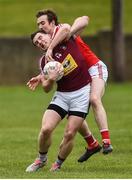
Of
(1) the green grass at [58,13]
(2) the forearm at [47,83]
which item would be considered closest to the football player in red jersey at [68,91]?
(2) the forearm at [47,83]

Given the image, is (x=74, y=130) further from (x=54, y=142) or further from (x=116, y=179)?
(x=54, y=142)

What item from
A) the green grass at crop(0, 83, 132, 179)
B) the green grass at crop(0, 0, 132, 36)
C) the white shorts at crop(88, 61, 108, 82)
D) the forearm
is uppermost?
the forearm

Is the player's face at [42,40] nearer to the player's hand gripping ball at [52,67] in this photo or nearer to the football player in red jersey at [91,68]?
the football player in red jersey at [91,68]

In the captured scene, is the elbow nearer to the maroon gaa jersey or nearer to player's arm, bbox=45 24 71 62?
player's arm, bbox=45 24 71 62

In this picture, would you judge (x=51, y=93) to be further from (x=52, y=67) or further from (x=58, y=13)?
(x=52, y=67)

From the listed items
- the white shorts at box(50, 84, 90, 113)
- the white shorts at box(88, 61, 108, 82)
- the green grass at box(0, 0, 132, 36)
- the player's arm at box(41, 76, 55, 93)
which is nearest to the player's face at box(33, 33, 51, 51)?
the player's arm at box(41, 76, 55, 93)

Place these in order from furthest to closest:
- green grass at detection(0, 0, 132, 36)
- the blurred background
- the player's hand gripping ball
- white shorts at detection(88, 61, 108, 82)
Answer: green grass at detection(0, 0, 132, 36)
the blurred background
white shorts at detection(88, 61, 108, 82)
the player's hand gripping ball

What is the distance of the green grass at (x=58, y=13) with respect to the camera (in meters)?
36.0

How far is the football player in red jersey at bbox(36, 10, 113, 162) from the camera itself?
1091 centimetres

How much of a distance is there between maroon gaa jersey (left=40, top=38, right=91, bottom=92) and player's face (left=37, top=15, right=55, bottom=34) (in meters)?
0.24

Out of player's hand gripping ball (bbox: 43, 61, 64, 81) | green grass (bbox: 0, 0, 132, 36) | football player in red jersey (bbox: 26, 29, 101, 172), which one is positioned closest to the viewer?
player's hand gripping ball (bbox: 43, 61, 64, 81)

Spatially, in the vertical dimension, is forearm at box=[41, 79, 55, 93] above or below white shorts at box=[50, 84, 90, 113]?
above

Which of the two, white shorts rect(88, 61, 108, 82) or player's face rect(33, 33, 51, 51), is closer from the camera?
player's face rect(33, 33, 51, 51)

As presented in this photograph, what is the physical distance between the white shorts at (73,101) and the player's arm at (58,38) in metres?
0.56
